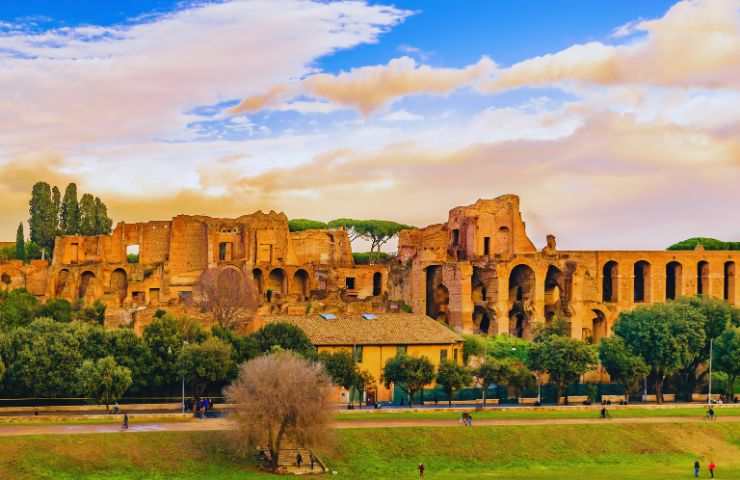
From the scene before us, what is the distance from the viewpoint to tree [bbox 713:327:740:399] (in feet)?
187

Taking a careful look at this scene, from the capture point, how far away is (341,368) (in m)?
51.5

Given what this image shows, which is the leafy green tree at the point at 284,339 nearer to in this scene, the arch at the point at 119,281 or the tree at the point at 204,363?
the tree at the point at 204,363

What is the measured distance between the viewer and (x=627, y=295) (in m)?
83.4

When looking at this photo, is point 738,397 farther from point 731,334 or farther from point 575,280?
point 575,280

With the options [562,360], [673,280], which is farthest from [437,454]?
[673,280]

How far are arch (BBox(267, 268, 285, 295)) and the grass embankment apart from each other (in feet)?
131

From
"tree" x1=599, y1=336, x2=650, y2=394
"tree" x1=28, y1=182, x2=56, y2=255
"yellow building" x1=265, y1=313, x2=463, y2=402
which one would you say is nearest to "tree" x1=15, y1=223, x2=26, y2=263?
"tree" x1=28, y1=182, x2=56, y2=255

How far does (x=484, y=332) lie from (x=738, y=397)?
71.4 feet

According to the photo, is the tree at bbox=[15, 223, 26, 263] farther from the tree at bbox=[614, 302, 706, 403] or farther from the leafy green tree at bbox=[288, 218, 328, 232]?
the tree at bbox=[614, 302, 706, 403]

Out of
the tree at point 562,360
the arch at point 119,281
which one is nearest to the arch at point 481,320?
the tree at point 562,360

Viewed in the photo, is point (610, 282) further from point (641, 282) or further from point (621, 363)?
point (621, 363)

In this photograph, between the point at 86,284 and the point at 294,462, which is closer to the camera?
the point at 294,462

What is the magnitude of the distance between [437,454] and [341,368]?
9050 millimetres

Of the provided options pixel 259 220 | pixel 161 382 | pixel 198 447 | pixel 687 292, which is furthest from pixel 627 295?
pixel 198 447
